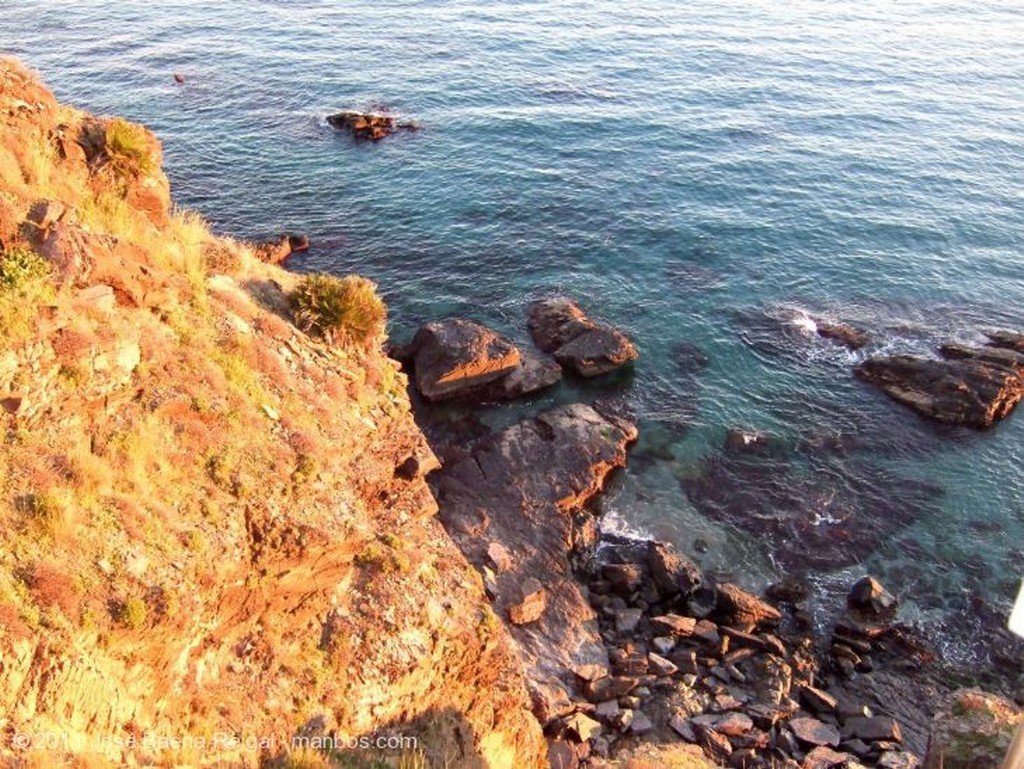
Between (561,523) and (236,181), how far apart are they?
1525 inches

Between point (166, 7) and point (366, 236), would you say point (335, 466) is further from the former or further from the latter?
point (166, 7)

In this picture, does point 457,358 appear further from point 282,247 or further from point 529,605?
point 282,247

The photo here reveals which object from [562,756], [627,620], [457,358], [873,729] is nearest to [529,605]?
[627,620]

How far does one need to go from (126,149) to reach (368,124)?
46349 mm

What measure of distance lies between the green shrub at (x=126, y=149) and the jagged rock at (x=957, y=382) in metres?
36.0

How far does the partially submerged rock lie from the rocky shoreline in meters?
33.8

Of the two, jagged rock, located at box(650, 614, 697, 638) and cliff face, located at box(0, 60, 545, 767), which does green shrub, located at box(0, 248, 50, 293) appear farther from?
jagged rock, located at box(650, 614, 697, 638)

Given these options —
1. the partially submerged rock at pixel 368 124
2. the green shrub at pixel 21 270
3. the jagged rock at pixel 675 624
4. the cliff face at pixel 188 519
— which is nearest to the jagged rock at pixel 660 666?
the jagged rock at pixel 675 624

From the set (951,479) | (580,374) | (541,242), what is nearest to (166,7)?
(541,242)

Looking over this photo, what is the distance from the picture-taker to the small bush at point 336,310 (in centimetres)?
2139

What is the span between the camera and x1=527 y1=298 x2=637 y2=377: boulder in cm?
4081

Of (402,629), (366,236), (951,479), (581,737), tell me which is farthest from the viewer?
(366,236)

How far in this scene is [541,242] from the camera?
51.8m

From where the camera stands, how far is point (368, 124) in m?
64.8
